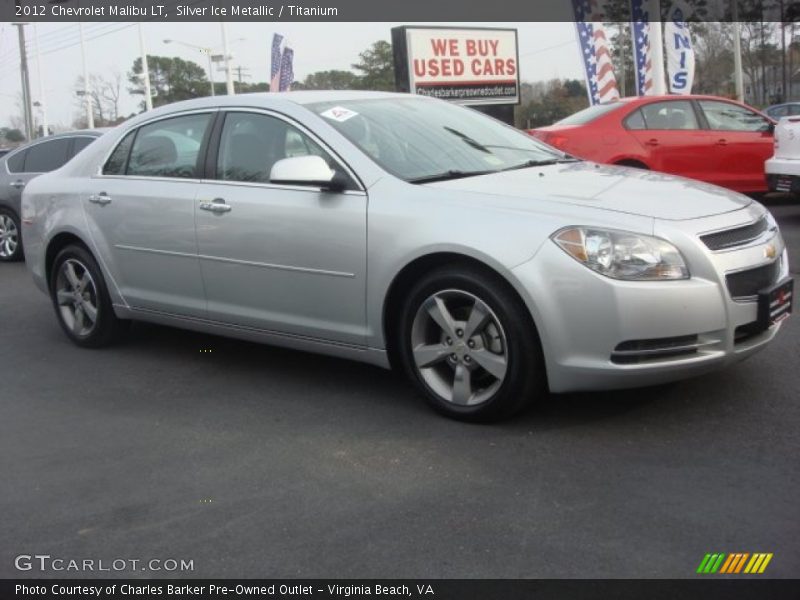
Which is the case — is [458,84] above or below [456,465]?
above

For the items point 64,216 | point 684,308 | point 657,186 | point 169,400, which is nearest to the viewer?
point 684,308

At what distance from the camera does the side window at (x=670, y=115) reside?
10188mm

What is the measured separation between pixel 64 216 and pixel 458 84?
13554mm

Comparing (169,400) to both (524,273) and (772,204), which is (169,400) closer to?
(524,273)

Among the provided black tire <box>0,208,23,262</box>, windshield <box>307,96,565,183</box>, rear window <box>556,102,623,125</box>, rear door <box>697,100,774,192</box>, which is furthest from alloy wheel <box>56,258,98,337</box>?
rear door <box>697,100,774,192</box>

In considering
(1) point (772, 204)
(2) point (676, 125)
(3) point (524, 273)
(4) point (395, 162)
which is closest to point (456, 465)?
(3) point (524, 273)

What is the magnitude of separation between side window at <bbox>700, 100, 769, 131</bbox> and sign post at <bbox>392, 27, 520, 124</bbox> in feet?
24.9

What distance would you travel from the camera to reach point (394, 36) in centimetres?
1759

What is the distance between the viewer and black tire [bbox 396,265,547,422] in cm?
374

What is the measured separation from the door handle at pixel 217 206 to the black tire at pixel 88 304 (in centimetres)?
122

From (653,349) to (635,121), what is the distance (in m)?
7.15
